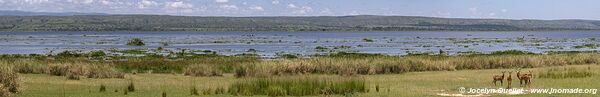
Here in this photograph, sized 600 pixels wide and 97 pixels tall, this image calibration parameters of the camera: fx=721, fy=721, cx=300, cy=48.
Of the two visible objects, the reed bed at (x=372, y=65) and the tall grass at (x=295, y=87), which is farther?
the reed bed at (x=372, y=65)

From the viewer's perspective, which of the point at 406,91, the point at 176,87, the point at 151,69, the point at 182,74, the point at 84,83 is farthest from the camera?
the point at 151,69

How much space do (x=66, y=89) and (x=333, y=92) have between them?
8.46 m

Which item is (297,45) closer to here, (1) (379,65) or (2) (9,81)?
(1) (379,65)

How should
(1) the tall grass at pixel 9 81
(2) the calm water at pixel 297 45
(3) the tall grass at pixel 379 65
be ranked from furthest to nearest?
(2) the calm water at pixel 297 45 < (3) the tall grass at pixel 379 65 < (1) the tall grass at pixel 9 81

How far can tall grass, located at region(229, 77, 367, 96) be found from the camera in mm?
19875

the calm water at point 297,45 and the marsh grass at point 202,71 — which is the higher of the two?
the marsh grass at point 202,71

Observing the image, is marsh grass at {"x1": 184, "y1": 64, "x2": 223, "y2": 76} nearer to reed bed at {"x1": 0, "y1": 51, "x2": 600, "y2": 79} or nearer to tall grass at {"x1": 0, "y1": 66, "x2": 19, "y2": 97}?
reed bed at {"x1": 0, "y1": 51, "x2": 600, "y2": 79}

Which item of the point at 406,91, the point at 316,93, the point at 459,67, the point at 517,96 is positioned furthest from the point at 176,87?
the point at 459,67

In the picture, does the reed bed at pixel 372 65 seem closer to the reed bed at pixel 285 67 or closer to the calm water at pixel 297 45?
the reed bed at pixel 285 67

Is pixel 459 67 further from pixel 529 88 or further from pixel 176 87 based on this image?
pixel 176 87

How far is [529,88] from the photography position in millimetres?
21688

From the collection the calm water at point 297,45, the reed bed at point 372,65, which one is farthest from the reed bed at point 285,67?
the calm water at point 297,45

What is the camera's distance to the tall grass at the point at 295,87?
65.2 ft

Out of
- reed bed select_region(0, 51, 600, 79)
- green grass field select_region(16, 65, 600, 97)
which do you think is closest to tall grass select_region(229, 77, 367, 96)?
green grass field select_region(16, 65, 600, 97)
